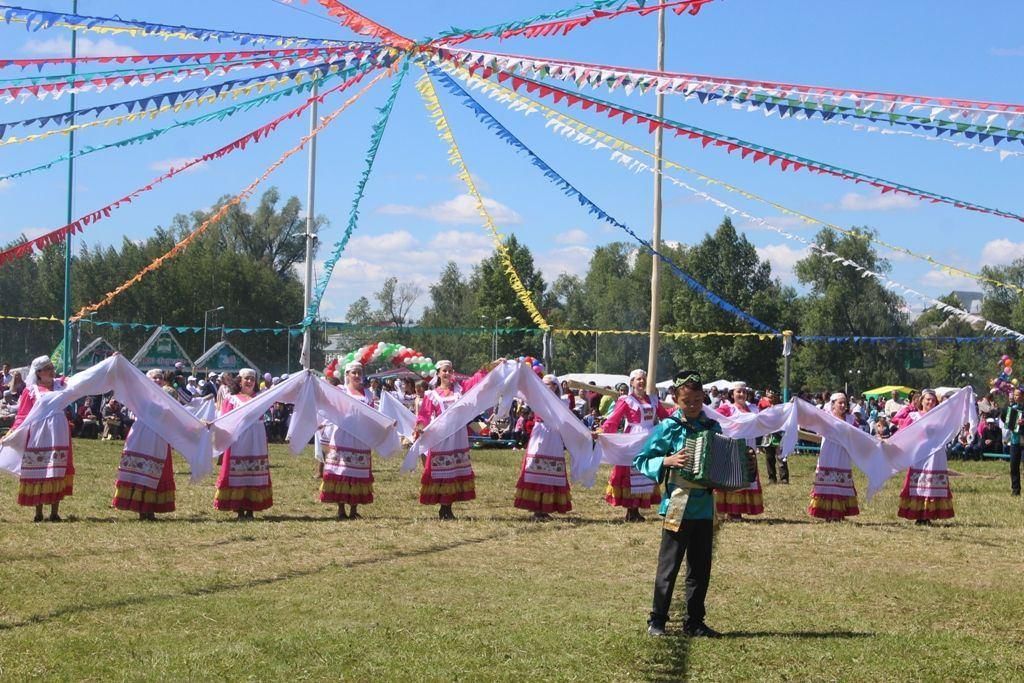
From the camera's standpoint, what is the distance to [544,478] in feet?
46.4

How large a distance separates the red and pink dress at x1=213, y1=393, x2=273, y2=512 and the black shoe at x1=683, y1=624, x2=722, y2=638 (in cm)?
711

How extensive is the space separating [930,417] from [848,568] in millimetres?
4664

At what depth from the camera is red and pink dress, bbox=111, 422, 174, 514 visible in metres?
13.3

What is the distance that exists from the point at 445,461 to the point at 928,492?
605cm

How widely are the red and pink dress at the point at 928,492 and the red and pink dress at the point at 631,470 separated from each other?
3210 millimetres

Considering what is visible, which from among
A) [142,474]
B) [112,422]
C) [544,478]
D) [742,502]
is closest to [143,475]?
[142,474]

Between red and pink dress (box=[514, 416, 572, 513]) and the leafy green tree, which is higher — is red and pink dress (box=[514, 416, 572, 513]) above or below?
below

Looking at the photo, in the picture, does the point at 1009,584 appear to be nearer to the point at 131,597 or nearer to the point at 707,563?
the point at 707,563

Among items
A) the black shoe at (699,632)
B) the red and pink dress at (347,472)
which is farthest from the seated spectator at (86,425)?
the black shoe at (699,632)

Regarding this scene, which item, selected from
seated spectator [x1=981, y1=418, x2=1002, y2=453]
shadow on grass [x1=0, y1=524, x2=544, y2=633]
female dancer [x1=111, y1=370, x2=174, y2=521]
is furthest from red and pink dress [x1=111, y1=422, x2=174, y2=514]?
seated spectator [x1=981, y1=418, x2=1002, y2=453]

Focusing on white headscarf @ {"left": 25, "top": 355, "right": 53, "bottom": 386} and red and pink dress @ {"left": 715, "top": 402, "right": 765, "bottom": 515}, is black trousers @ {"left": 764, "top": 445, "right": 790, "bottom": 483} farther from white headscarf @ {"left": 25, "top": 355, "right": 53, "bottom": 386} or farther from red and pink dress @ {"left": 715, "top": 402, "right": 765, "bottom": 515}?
white headscarf @ {"left": 25, "top": 355, "right": 53, "bottom": 386}

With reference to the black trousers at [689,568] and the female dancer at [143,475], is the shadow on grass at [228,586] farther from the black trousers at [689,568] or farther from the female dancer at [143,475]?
the female dancer at [143,475]

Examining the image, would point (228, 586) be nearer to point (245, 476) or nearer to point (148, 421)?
point (148, 421)

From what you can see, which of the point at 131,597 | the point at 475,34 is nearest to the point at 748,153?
the point at 475,34
